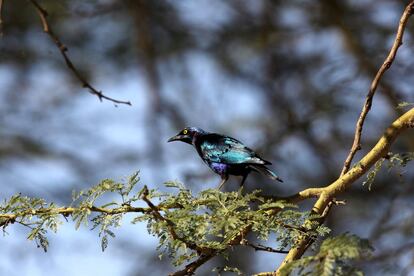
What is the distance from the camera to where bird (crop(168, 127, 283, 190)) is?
3.70m

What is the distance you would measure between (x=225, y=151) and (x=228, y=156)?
54mm

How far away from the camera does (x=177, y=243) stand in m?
2.26

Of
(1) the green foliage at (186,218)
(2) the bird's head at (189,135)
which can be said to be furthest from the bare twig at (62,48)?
(2) the bird's head at (189,135)

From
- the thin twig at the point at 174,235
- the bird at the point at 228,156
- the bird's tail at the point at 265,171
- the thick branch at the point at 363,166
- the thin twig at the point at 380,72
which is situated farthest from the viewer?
→ the bird at the point at 228,156

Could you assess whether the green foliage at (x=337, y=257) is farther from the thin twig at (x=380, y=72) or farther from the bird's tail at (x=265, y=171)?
the bird's tail at (x=265, y=171)

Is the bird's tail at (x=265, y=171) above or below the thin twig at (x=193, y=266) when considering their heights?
above

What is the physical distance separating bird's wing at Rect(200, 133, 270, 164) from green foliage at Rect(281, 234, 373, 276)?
155 cm

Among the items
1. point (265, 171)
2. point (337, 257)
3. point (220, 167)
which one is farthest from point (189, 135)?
point (337, 257)

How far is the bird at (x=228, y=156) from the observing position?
3701mm

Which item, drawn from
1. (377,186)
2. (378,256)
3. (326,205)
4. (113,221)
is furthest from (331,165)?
(113,221)

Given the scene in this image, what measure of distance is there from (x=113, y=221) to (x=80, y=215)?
0.35 ft

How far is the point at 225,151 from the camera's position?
3936 mm

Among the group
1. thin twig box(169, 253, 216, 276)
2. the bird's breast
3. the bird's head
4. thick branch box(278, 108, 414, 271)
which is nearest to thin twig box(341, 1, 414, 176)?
thick branch box(278, 108, 414, 271)

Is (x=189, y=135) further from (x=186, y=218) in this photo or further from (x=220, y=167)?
(x=186, y=218)
